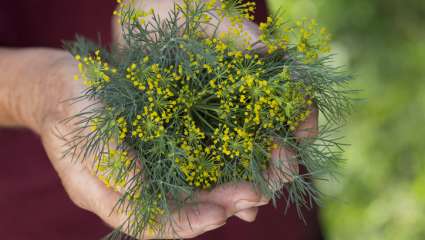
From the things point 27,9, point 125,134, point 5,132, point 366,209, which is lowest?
point 366,209

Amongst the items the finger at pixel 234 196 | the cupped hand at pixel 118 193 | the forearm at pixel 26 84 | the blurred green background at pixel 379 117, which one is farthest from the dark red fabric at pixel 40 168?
the blurred green background at pixel 379 117

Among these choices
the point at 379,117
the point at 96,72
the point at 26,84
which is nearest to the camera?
the point at 96,72

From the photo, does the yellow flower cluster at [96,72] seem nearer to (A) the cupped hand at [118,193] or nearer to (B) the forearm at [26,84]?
(A) the cupped hand at [118,193]

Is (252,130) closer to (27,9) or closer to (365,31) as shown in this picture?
(27,9)

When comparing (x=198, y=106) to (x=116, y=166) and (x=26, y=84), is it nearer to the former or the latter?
(x=116, y=166)

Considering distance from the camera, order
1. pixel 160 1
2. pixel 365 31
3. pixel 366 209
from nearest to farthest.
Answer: pixel 160 1, pixel 366 209, pixel 365 31

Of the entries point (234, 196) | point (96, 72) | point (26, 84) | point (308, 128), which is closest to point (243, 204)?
point (234, 196)

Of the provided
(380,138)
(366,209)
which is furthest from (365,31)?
A: (366,209)
